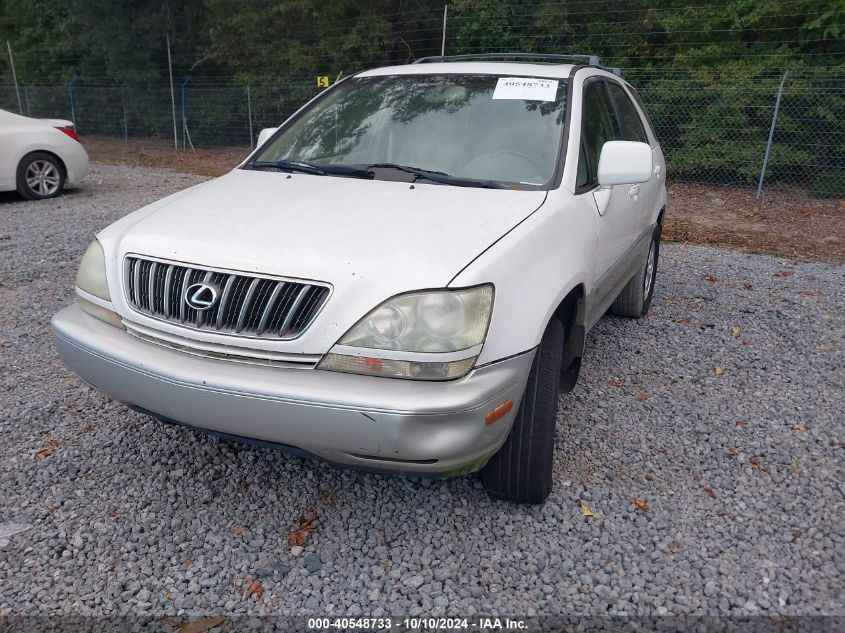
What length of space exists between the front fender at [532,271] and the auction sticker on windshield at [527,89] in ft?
2.39

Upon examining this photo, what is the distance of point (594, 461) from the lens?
3.23 metres

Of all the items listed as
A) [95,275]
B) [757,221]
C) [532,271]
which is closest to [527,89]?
[532,271]

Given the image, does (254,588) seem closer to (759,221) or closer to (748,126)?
(759,221)

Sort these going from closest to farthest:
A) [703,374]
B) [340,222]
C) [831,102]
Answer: [340,222] < [703,374] < [831,102]

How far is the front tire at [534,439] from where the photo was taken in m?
2.67

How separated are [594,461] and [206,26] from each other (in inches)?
754

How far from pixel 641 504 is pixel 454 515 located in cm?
79

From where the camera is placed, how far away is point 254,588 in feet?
7.97

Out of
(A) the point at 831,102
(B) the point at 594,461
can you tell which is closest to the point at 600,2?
(A) the point at 831,102

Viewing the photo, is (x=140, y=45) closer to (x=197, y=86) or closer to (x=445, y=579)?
(x=197, y=86)

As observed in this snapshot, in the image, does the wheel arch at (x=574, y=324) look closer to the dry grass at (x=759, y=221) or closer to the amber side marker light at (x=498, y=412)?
the amber side marker light at (x=498, y=412)

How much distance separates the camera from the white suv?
2.23 meters

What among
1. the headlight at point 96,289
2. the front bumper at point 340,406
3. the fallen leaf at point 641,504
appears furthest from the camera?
the fallen leaf at point 641,504

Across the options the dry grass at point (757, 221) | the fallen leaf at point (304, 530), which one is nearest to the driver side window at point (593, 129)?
the fallen leaf at point (304, 530)
